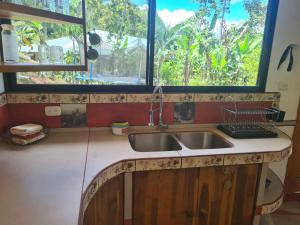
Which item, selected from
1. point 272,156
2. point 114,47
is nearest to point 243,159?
point 272,156

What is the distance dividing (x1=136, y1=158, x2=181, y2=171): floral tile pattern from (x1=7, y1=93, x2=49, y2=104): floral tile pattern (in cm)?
88

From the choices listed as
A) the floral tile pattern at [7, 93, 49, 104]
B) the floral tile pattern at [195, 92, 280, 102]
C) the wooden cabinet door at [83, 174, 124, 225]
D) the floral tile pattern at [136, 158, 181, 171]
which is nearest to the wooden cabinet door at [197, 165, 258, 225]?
the floral tile pattern at [136, 158, 181, 171]

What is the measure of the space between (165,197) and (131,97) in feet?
2.56

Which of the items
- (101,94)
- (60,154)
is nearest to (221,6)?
(101,94)

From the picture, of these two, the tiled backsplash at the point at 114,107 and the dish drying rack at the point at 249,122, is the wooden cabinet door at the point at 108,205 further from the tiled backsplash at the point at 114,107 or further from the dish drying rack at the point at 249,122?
the dish drying rack at the point at 249,122

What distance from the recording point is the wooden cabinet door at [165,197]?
1.47m

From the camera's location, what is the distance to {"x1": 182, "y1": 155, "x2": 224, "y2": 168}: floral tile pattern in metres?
1.45

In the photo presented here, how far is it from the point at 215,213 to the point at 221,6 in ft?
5.23

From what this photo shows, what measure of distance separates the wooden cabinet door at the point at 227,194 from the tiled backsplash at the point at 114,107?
22.0 inches

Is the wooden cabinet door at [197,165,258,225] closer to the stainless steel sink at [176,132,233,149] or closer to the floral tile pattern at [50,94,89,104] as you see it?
the stainless steel sink at [176,132,233,149]

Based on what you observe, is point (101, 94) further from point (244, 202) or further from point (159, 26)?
point (244, 202)

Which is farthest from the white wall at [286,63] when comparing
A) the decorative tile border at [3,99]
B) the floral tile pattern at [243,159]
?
the decorative tile border at [3,99]

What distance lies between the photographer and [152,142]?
1873 millimetres

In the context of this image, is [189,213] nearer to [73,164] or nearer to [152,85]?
[73,164]
